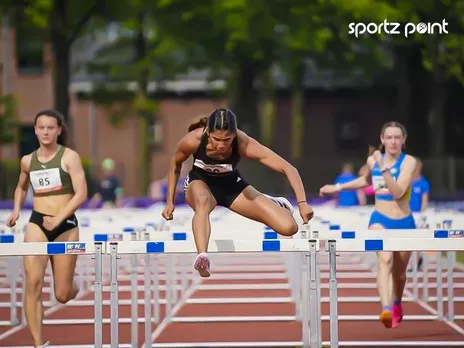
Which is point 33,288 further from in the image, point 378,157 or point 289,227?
point 378,157

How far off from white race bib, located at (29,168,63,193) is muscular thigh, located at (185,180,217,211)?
142cm

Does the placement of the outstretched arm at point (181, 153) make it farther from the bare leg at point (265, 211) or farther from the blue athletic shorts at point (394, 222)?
the blue athletic shorts at point (394, 222)

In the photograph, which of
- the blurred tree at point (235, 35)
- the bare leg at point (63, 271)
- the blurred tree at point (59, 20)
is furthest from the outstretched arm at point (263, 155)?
the blurred tree at point (59, 20)

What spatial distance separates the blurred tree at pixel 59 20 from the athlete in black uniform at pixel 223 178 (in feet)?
98.1

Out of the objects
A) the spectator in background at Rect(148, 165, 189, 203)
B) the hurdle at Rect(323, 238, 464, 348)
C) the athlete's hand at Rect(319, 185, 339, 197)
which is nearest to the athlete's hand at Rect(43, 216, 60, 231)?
the hurdle at Rect(323, 238, 464, 348)

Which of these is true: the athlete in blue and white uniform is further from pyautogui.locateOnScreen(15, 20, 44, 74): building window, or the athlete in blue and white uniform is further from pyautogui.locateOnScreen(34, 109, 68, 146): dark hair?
pyautogui.locateOnScreen(15, 20, 44, 74): building window

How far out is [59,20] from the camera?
40562 millimetres

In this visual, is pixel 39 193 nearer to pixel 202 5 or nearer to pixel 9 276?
pixel 9 276

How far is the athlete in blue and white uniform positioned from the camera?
13.1 m

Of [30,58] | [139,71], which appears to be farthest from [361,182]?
[30,58]

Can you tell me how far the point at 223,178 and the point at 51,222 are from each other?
157cm

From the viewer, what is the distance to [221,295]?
772 inches

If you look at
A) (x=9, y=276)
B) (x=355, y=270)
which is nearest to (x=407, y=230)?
(x=9, y=276)

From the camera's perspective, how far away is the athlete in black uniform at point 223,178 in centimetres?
1016
